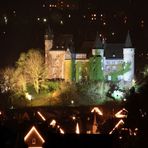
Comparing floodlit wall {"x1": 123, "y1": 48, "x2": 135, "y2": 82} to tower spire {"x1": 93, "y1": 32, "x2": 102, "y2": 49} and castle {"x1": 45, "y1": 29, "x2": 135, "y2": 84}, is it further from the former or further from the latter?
tower spire {"x1": 93, "y1": 32, "x2": 102, "y2": 49}

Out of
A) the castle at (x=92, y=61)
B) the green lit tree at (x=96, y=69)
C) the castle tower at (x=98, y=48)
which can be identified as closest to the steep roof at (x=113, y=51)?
the castle at (x=92, y=61)

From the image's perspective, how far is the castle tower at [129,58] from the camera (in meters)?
43.9

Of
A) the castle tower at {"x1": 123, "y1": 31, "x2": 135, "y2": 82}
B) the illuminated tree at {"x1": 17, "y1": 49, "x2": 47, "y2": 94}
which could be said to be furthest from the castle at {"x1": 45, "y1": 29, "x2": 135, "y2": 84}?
the illuminated tree at {"x1": 17, "y1": 49, "x2": 47, "y2": 94}

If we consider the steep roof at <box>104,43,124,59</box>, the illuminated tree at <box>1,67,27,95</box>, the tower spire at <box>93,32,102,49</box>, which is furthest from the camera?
the tower spire at <box>93,32,102,49</box>

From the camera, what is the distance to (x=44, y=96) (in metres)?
40.3

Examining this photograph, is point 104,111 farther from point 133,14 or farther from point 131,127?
point 133,14

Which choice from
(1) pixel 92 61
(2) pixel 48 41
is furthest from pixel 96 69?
(2) pixel 48 41

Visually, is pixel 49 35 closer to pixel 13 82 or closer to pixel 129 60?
pixel 129 60

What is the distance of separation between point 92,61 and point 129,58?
9.15ft

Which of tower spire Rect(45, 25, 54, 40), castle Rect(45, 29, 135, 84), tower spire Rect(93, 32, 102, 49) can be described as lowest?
castle Rect(45, 29, 135, 84)

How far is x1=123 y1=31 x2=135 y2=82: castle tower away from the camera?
144 ft

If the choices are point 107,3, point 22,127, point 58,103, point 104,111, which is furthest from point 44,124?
point 107,3

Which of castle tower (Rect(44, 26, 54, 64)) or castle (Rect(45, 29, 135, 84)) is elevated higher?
castle tower (Rect(44, 26, 54, 64))

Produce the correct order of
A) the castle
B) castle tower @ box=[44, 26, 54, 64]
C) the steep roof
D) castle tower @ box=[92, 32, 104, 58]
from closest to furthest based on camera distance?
1. the castle
2. castle tower @ box=[92, 32, 104, 58]
3. the steep roof
4. castle tower @ box=[44, 26, 54, 64]
